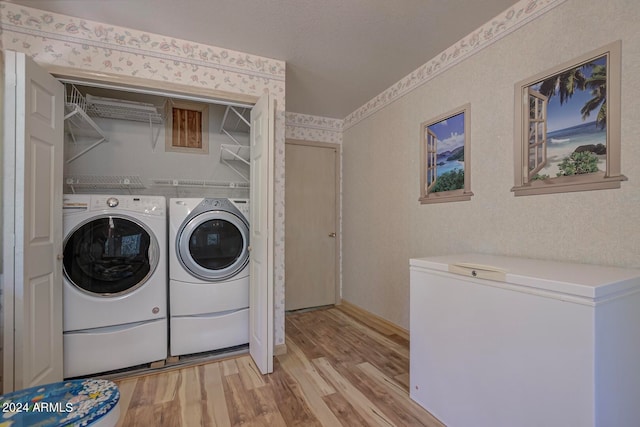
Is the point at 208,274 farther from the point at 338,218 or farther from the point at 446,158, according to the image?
the point at 446,158

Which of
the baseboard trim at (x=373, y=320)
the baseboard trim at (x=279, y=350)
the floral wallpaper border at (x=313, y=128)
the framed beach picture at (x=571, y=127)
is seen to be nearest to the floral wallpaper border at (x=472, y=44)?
the framed beach picture at (x=571, y=127)

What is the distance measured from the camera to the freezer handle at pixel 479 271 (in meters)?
1.18

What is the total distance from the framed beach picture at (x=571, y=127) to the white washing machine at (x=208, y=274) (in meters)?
1.97

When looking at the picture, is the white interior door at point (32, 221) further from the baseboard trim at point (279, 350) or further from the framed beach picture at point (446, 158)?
the framed beach picture at point (446, 158)

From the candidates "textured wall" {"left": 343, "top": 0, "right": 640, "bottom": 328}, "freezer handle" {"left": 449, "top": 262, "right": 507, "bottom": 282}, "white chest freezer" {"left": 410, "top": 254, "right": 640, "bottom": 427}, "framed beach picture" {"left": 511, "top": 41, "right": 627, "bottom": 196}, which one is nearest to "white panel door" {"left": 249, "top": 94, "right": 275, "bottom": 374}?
"white chest freezer" {"left": 410, "top": 254, "right": 640, "bottom": 427}

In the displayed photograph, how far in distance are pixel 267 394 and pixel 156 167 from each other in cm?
228

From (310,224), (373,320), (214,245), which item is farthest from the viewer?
(310,224)

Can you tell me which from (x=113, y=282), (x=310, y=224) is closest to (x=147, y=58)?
(x=113, y=282)

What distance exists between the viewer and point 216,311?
218 centimetres

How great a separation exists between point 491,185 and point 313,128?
7.30 feet

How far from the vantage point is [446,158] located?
2.10 metres

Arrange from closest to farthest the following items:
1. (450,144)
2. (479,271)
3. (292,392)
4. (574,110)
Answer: (479,271)
(574,110)
(292,392)
(450,144)

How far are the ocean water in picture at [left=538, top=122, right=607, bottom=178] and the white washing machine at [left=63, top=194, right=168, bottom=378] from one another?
2.47 m

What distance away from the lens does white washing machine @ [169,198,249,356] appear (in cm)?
209
